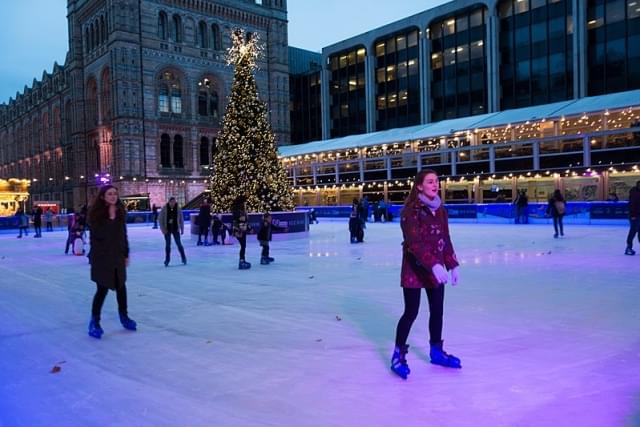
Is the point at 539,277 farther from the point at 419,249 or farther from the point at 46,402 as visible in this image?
the point at 46,402

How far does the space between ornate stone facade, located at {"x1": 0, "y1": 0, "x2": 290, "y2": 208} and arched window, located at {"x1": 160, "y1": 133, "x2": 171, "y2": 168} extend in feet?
0.30

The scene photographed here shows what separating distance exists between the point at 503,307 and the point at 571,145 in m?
24.6

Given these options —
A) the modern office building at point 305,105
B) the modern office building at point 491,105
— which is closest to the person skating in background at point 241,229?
the modern office building at point 491,105

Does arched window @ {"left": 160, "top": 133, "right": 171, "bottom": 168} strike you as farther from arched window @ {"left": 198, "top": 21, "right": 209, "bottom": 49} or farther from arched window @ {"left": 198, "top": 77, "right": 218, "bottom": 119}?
arched window @ {"left": 198, "top": 21, "right": 209, "bottom": 49}

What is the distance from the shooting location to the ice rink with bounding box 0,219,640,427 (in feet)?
10.4

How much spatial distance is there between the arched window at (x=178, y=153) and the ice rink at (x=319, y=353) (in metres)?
41.5

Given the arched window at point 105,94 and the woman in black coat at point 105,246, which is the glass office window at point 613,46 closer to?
the woman in black coat at point 105,246

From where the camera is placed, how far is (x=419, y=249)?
11.9 feet

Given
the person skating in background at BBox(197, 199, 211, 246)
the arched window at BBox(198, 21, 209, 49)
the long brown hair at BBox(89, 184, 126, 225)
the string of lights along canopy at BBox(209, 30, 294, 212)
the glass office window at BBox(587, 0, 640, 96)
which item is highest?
the arched window at BBox(198, 21, 209, 49)

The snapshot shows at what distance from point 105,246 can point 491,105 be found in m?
36.5

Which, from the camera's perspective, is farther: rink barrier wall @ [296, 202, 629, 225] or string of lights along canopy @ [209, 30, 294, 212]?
rink barrier wall @ [296, 202, 629, 225]

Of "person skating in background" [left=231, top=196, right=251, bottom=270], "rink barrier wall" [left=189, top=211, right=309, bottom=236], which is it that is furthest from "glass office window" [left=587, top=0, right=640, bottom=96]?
"person skating in background" [left=231, top=196, right=251, bottom=270]

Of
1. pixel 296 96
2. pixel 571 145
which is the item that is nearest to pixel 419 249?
pixel 571 145

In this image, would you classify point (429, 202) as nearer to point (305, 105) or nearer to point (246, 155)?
point (246, 155)
